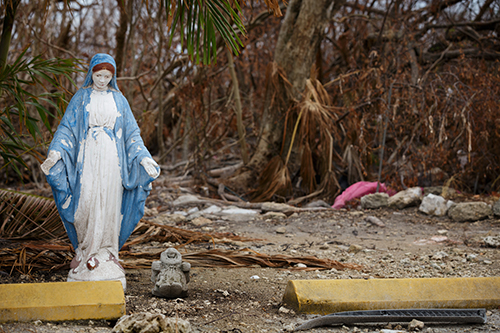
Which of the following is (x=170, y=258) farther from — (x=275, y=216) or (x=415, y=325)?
(x=275, y=216)

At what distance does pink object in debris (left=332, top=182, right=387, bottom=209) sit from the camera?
7.21 metres

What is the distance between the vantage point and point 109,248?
3242 mm

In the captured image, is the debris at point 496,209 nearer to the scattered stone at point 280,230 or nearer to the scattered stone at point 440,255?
the scattered stone at point 440,255

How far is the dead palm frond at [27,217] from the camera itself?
383 centimetres

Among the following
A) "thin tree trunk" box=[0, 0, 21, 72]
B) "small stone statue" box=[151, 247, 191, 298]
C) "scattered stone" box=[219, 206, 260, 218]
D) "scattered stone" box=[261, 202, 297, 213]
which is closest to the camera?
"small stone statue" box=[151, 247, 191, 298]

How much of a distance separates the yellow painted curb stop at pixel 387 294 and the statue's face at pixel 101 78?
1903 millimetres

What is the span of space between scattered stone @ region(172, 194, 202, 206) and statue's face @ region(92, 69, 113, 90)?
13.1 feet

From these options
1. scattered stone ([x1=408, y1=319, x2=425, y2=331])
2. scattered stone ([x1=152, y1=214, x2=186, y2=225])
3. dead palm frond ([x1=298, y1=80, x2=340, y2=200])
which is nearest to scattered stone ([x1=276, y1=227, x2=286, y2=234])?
scattered stone ([x1=152, y1=214, x2=186, y2=225])

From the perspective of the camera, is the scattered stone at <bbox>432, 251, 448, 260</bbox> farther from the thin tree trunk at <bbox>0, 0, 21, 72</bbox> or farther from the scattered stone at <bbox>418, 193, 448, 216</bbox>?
the thin tree trunk at <bbox>0, 0, 21, 72</bbox>

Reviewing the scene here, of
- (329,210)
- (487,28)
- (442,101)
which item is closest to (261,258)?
(329,210)

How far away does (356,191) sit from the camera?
7289 mm

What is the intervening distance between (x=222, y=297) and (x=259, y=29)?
8412 millimetres

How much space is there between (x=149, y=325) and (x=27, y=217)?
203 cm

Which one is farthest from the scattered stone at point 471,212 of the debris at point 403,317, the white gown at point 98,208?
the white gown at point 98,208
